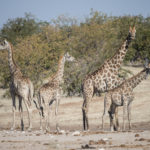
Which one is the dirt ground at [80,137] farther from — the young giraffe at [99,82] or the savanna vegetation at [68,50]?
the savanna vegetation at [68,50]

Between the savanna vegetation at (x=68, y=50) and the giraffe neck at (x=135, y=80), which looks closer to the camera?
the giraffe neck at (x=135, y=80)

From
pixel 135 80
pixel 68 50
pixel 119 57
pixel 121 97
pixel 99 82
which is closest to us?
pixel 121 97

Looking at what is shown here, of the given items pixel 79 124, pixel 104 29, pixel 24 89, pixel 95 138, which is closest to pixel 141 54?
pixel 104 29

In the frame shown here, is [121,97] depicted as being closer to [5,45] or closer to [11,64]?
[11,64]

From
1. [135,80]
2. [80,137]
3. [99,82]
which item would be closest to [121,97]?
[135,80]

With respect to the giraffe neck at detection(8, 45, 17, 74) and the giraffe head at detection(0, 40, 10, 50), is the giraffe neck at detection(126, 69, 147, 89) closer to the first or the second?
the giraffe neck at detection(8, 45, 17, 74)

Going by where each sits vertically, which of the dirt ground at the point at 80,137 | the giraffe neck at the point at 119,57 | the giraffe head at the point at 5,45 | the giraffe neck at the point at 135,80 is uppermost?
the giraffe head at the point at 5,45

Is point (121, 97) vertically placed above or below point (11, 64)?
below

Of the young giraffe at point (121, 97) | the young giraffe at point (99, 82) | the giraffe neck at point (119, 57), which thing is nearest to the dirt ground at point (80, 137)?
the young giraffe at point (121, 97)

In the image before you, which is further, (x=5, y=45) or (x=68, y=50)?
(x=68, y=50)

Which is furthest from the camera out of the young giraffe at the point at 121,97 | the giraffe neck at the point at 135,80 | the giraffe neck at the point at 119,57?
the giraffe neck at the point at 119,57

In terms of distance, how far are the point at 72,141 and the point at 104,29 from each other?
1913cm

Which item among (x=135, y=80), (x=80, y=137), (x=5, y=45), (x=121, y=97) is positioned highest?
(x=5, y=45)

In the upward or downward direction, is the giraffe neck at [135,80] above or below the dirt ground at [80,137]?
above
